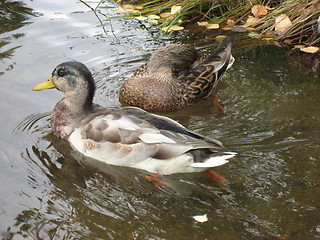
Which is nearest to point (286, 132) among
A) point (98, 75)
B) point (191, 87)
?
point (191, 87)

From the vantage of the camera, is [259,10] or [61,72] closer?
[61,72]

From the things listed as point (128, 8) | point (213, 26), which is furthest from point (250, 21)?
point (128, 8)

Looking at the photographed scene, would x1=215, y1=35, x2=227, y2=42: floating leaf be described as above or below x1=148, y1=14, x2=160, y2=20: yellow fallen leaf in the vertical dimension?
below

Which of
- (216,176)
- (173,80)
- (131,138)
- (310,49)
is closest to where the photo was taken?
(216,176)

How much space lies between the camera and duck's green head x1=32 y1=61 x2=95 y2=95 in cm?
555

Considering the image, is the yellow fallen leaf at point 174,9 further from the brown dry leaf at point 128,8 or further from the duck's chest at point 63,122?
the duck's chest at point 63,122

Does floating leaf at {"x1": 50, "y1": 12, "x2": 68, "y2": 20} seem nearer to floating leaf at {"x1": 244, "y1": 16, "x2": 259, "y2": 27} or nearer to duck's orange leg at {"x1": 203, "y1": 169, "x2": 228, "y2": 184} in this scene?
floating leaf at {"x1": 244, "y1": 16, "x2": 259, "y2": 27}

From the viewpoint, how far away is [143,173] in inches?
197

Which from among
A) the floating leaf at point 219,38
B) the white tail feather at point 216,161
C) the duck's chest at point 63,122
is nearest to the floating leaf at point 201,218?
the white tail feather at point 216,161

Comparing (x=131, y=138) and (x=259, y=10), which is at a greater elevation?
(x=259, y=10)

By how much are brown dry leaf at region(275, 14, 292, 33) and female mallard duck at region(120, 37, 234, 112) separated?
3.96 ft

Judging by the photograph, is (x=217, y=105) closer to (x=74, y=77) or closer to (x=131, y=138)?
(x=131, y=138)

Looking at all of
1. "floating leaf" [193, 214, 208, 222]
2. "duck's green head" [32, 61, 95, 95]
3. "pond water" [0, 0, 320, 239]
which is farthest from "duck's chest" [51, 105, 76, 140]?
"floating leaf" [193, 214, 208, 222]

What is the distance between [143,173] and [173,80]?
1643mm
